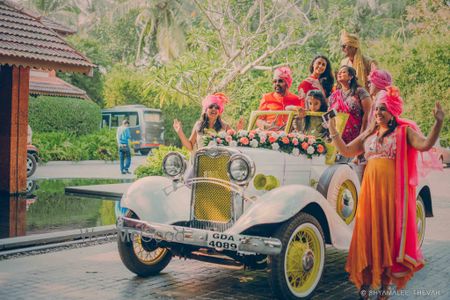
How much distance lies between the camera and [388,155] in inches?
219

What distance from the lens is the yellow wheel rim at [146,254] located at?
658 centimetres

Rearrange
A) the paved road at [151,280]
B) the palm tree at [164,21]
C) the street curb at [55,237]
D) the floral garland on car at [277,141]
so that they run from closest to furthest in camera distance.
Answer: the paved road at [151,280] < the floral garland on car at [277,141] < the street curb at [55,237] < the palm tree at [164,21]

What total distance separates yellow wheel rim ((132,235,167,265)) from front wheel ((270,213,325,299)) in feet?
5.77

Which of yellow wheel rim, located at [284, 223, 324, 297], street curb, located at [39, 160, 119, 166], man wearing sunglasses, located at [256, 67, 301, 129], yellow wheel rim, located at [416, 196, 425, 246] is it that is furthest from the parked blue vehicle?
yellow wheel rim, located at [284, 223, 324, 297]

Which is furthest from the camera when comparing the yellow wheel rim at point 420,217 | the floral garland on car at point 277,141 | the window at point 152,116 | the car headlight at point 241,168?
the window at point 152,116

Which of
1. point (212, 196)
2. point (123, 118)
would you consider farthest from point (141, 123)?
point (212, 196)

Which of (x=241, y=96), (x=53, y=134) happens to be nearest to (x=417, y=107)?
(x=241, y=96)

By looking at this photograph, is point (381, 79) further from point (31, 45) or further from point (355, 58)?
point (31, 45)

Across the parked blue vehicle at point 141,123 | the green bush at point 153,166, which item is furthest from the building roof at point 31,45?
the parked blue vehicle at point 141,123

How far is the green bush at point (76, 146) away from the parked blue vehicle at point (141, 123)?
198 inches

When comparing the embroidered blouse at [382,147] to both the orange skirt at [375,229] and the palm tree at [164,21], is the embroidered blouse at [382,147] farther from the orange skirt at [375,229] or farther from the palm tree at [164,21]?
the palm tree at [164,21]

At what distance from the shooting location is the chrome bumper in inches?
208

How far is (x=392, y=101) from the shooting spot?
18.2 feet

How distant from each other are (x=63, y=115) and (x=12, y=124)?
679 inches
